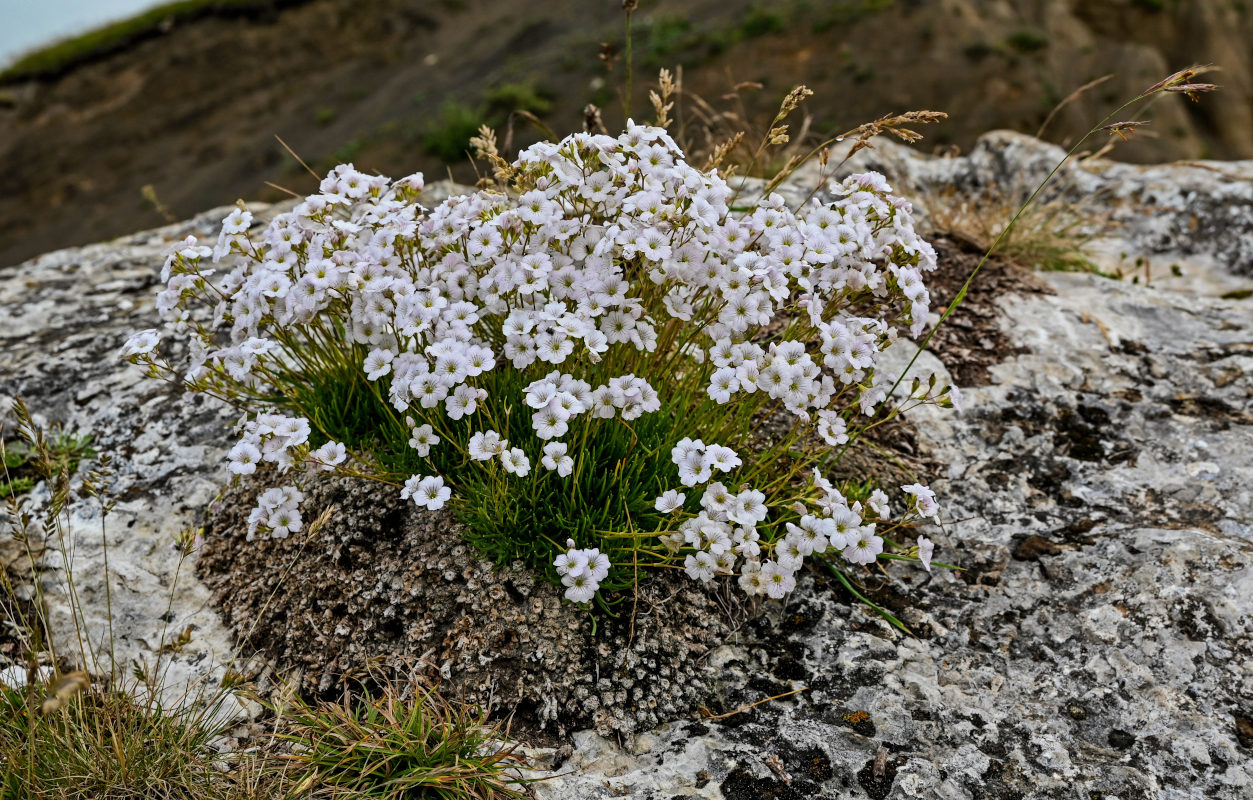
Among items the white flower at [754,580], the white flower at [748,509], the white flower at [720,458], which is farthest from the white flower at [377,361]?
the white flower at [754,580]

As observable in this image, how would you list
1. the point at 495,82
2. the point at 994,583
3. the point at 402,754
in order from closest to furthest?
the point at 402,754 < the point at 994,583 < the point at 495,82

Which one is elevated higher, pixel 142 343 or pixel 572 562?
pixel 142 343

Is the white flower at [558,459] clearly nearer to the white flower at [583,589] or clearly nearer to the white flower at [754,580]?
the white flower at [583,589]

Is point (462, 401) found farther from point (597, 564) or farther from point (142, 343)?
point (142, 343)

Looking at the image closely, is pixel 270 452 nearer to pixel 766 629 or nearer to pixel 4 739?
pixel 4 739

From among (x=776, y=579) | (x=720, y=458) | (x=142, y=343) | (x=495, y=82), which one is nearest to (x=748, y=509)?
(x=720, y=458)

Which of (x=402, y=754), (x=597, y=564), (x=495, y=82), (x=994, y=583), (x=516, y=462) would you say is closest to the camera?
(x=402, y=754)

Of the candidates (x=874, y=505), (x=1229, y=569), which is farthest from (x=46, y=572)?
(x=1229, y=569)
